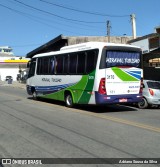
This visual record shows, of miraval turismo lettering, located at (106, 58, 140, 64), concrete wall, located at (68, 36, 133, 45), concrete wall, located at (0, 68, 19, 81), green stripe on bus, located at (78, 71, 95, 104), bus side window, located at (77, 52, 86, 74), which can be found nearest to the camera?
miraval turismo lettering, located at (106, 58, 140, 64)

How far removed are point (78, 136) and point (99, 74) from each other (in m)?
5.55

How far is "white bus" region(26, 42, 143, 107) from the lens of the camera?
15.0 metres

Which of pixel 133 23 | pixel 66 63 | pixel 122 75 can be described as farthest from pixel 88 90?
pixel 133 23

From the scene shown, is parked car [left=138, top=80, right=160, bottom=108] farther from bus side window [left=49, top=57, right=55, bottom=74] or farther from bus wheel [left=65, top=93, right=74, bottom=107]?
bus side window [left=49, top=57, right=55, bottom=74]

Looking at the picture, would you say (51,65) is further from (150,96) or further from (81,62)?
(150,96)

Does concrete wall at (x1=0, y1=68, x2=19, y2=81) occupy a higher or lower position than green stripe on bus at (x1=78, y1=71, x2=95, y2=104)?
higher

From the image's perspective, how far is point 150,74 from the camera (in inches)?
1250

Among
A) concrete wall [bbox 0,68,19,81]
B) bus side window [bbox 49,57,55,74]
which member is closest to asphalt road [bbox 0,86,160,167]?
bus side window [bbox 49,57,55,74]

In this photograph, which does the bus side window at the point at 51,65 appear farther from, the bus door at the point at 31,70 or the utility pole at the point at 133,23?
the utility pole at the point at 133,23

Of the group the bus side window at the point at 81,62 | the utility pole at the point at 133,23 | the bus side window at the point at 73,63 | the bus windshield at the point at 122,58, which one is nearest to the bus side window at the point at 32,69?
the bus side window at the point at 73,63

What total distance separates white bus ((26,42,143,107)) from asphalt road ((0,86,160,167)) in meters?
1.31

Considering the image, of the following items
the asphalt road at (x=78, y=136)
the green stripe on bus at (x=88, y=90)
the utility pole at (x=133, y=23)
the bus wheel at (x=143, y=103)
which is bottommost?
the asphalt road at (x=78, y=136)

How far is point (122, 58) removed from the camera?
15.6 m

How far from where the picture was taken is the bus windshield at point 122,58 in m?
15.1
